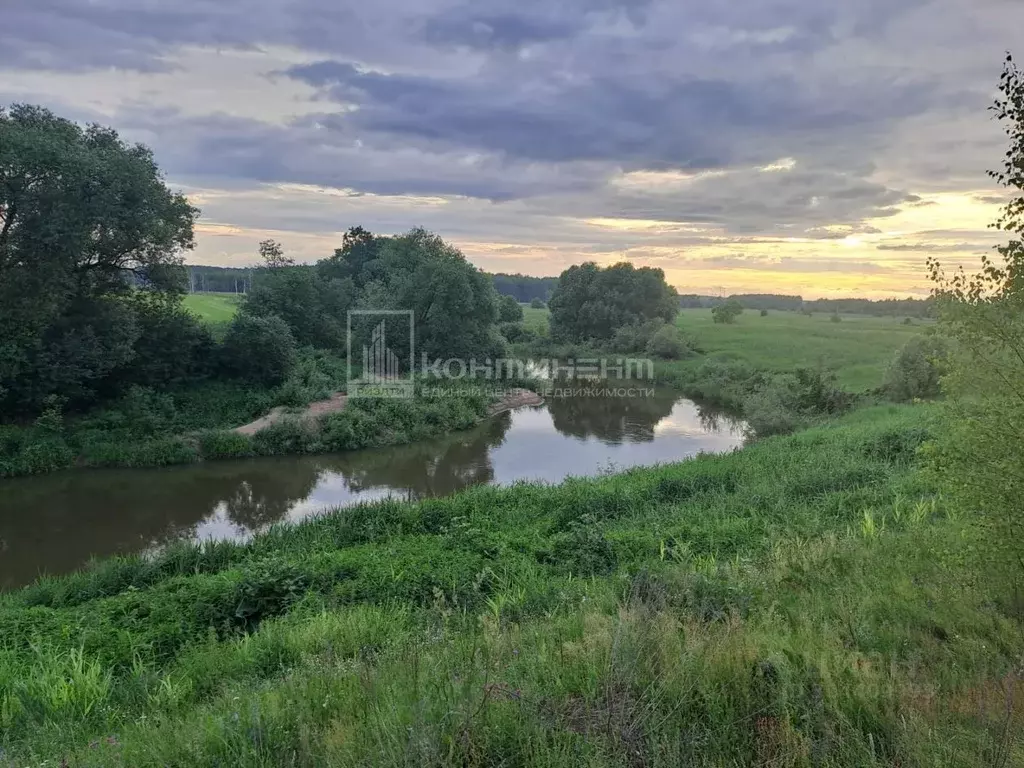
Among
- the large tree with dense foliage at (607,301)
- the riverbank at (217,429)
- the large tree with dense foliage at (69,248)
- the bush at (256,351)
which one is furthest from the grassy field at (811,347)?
the large tree with dense foliage at (69,248)

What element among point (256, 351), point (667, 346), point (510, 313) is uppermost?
point (510, 313)

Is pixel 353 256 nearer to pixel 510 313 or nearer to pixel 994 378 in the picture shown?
pixel 510 313

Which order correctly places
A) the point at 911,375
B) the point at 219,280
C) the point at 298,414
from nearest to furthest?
the point at 298,414
the point at 911,375
the point at 219,280

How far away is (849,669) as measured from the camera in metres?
3.14

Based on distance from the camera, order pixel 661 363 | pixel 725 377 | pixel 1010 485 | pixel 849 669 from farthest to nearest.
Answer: pixel 661 363 < pixel 725 377 < pixel 1010 485 < pixel 849 669

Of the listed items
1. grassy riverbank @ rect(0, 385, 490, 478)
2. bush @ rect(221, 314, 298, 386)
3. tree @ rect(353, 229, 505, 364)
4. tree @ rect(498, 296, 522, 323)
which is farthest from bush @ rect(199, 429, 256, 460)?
tree @ rect(498, 296, 522, 323)

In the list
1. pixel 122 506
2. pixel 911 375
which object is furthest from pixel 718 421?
pixel 122 506

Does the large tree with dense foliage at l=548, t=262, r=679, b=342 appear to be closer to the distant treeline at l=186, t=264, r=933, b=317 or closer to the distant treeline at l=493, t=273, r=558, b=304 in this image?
the distant treeline at l=186, t=264, r=933, b=317

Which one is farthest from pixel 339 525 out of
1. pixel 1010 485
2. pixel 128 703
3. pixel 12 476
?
pixel 12 476

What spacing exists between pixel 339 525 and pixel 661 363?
89.9 ft

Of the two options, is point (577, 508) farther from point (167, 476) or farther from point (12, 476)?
point (12, 476)

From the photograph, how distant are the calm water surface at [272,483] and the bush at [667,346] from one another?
13.5m

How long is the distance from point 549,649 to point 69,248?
55.2 feet

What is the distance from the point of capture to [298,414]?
57.9 feet
